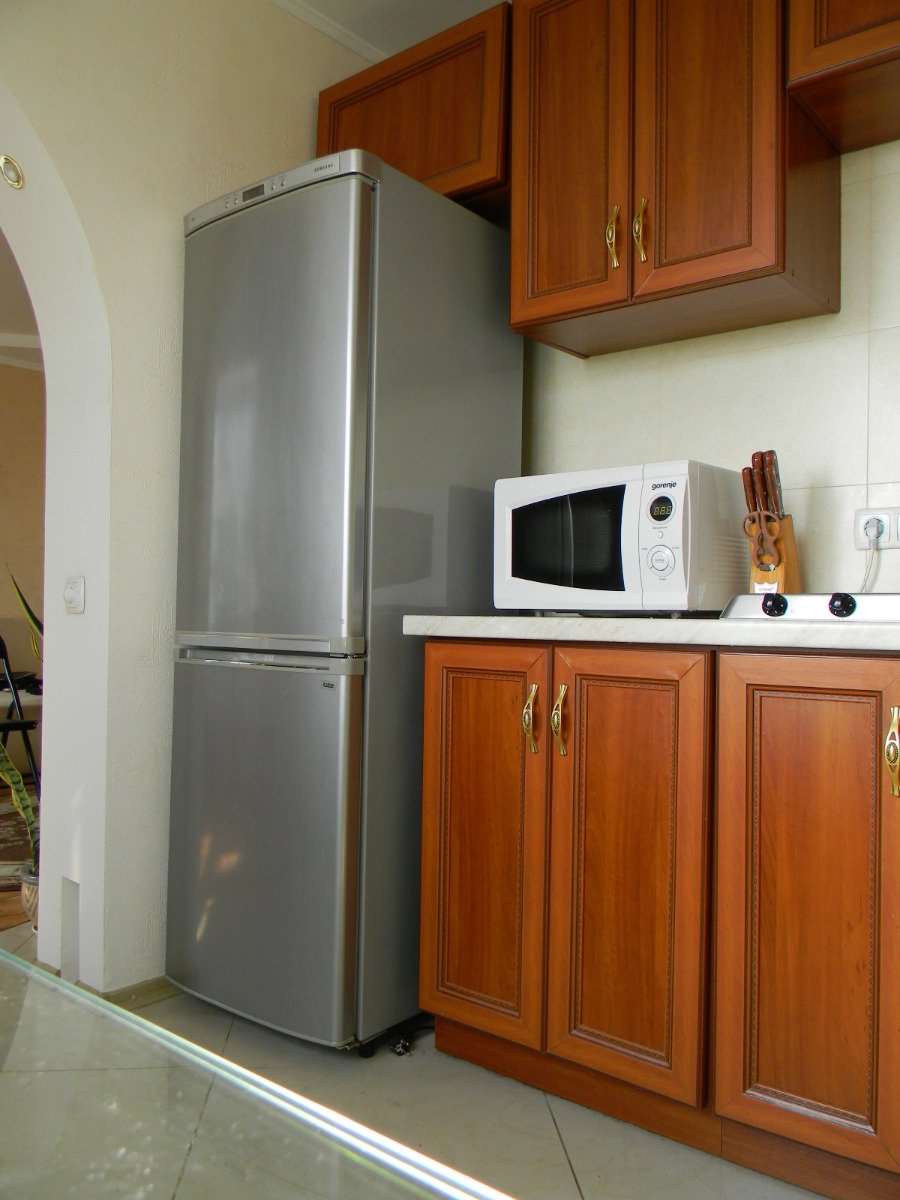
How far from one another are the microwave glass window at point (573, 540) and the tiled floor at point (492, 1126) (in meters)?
0.99

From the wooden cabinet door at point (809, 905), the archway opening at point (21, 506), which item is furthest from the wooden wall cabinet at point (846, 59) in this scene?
the archway opening at point (21, 506)

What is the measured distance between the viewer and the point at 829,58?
1.78 meters

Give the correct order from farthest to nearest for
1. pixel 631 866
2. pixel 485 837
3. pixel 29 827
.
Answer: pixel 29 827, pixel 485 837, pixel 631 866

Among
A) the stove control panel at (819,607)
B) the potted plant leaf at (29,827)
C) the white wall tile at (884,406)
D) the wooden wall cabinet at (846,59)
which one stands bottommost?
the potted plant leaf at (29,827)

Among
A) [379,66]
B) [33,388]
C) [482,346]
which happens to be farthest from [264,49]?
[33,388]

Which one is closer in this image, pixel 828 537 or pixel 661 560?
pixel 661 560

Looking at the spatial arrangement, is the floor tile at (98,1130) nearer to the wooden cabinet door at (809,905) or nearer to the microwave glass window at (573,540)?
the wooden cabinet door at (809,905)

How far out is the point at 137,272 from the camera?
7.55 feet

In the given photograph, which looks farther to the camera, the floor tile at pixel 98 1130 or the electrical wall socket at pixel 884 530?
the electrical wall socket at pixel 884 530

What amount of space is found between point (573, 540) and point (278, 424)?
2.23 feet

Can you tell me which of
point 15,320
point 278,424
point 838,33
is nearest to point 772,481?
point 838,33

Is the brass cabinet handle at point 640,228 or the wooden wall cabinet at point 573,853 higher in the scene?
the brass cabinet handle at point 640,228

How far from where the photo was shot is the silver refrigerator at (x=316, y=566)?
1.99 metres

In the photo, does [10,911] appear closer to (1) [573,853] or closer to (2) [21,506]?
(1) [573,853]
